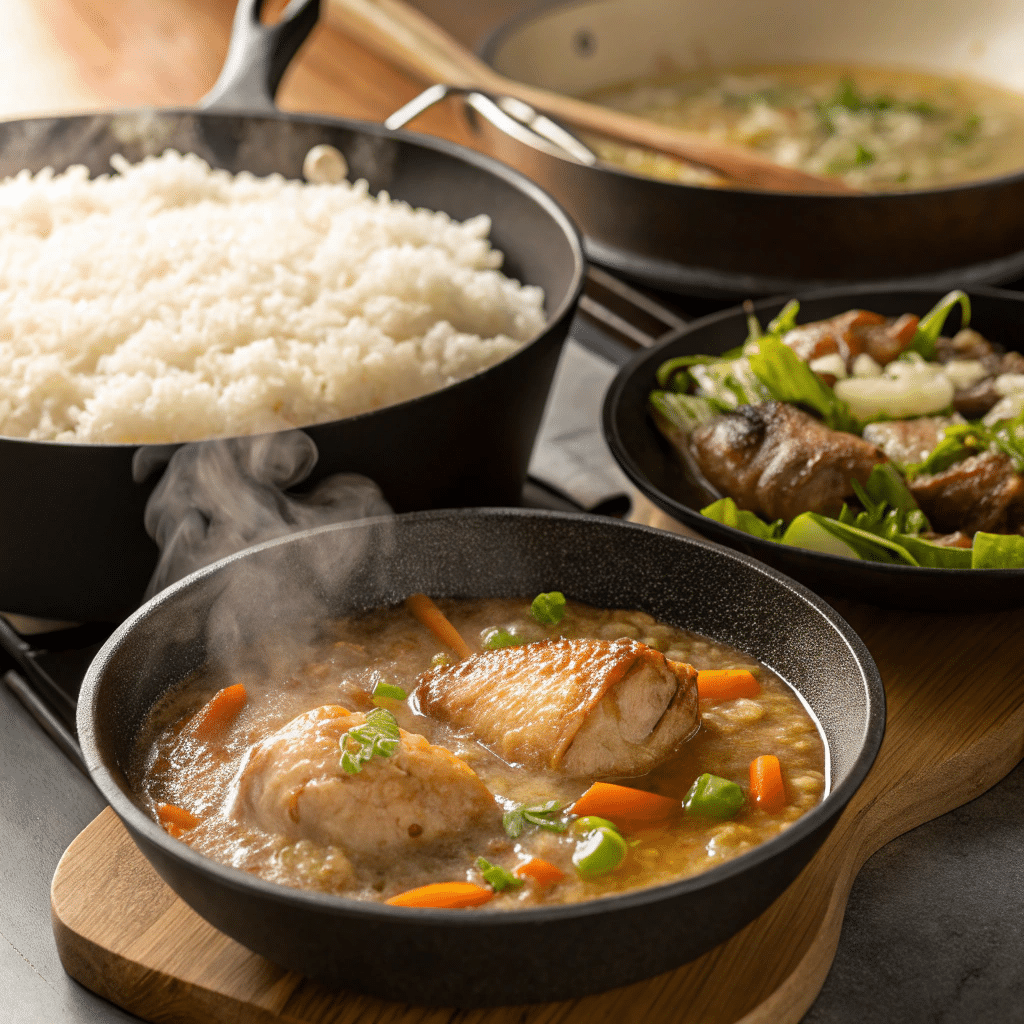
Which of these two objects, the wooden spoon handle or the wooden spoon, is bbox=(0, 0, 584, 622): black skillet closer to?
the wooden spoon

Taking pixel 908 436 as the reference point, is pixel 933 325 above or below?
above

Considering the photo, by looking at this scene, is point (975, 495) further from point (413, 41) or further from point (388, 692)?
point (413, 41)

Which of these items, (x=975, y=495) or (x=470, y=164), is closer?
(x=975, y=495)

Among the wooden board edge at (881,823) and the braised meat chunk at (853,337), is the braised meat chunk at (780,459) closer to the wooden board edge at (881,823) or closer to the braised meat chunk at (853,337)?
the braised meat chunk at (853,337)

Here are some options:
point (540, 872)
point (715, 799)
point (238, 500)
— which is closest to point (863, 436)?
point (715, 799)

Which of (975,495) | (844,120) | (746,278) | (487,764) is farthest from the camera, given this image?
(844,120)

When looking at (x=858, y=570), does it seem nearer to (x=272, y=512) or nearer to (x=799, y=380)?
(x=799, y=380)

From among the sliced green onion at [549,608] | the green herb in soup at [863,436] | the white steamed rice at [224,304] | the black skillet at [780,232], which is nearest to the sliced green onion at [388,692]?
the sliced green onion at [549,608]
